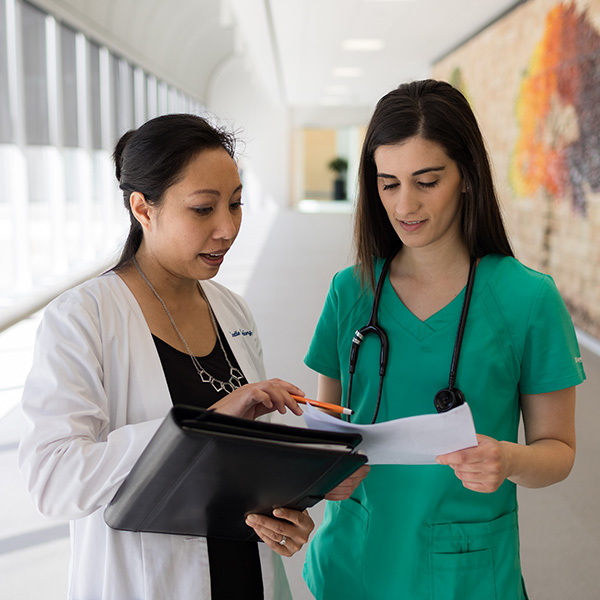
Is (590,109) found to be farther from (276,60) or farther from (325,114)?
(325,114)

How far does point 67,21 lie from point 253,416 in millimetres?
10015

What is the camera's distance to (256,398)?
1.44 meters

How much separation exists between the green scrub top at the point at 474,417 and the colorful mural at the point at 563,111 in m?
6.01

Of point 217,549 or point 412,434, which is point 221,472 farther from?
point 217,549

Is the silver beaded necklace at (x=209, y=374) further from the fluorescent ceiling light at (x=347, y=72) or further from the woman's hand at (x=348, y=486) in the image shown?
the fluorescent ceiling light at (x=347, y=72)

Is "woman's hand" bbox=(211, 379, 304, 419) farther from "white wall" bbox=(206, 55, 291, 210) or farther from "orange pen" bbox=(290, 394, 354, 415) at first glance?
"white wall" bbox=(206, 55, 291, 210)

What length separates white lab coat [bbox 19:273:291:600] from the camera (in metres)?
1.34

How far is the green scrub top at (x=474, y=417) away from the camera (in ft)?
5.07

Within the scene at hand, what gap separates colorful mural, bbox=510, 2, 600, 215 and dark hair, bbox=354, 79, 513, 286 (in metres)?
5.90

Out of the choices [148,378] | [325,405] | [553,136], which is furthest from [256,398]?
[553,136]

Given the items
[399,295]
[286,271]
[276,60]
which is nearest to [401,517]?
[399,295]

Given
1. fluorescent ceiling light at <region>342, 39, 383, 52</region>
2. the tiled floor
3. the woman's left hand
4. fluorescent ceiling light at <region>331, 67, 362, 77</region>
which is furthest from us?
fluorescent ceiling light at <region>331, 67, 362, 77</region>

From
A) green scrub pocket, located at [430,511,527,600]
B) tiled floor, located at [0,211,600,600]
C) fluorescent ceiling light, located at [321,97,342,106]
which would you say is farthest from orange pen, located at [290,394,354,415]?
fluorescent ceiling light, located at [321,97,342,106]

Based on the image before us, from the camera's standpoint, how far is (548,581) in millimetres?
3043
